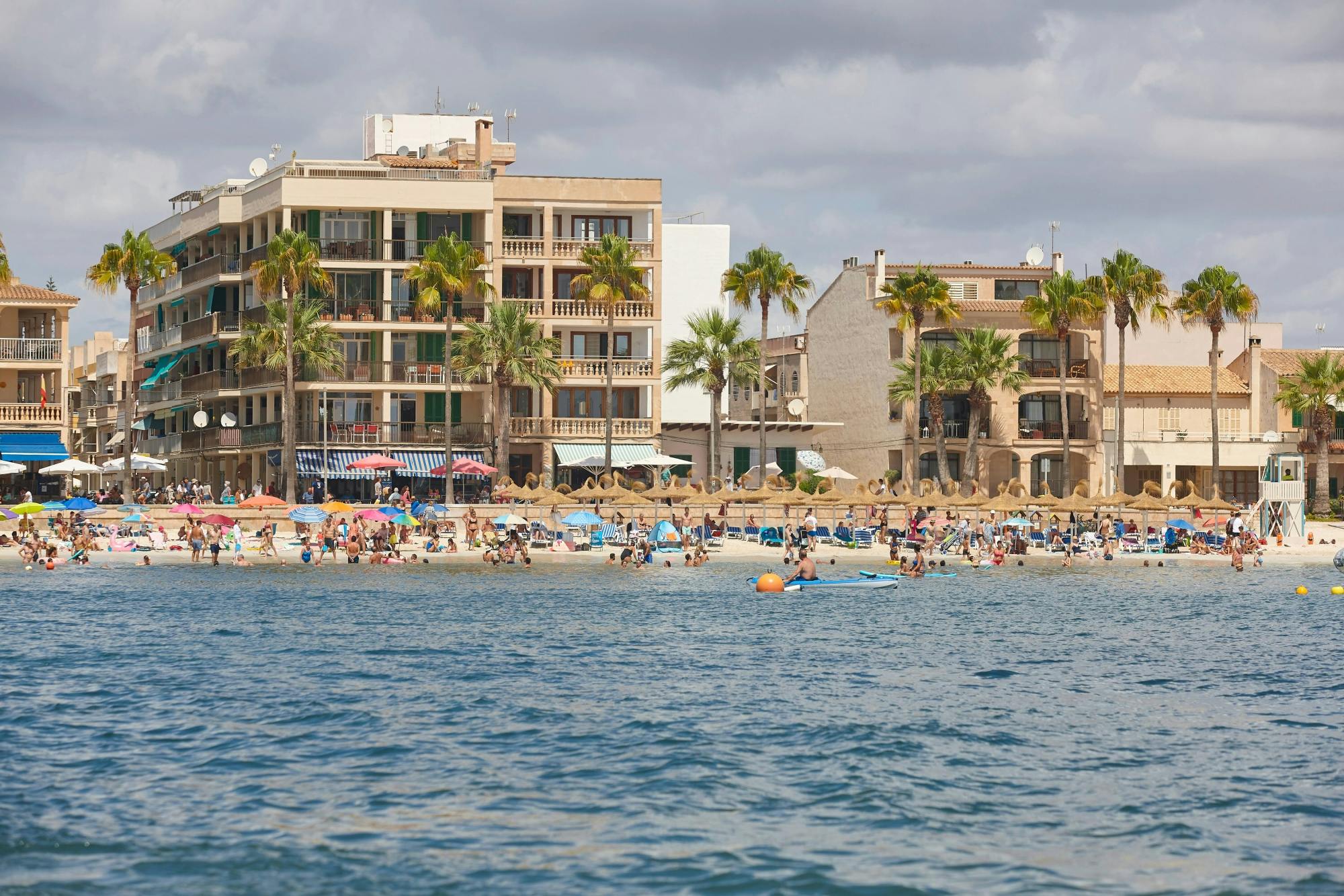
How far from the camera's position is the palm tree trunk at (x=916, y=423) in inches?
3019

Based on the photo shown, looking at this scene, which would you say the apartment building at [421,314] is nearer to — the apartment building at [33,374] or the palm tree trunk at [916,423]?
the apartment building at [33,374]

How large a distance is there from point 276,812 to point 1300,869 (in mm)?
11427

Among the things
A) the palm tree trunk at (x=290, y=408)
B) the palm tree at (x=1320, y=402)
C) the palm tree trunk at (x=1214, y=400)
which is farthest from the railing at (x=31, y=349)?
the palm tree at (x=1320, y=402)

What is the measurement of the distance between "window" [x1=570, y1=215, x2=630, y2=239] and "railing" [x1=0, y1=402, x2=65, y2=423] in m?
24.5

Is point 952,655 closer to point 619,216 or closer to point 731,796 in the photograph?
point 731,796

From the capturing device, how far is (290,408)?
69.9 meters

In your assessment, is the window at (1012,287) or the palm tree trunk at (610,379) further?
the window at (1012,287)

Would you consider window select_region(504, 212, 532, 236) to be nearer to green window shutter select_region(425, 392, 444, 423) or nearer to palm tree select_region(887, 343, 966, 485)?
green window shutter select_region(425, 392, 444, 423)

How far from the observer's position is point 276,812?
19656 mm

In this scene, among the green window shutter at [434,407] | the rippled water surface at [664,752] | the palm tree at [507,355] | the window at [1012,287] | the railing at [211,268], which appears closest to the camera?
the rippled water surface at [664,752]

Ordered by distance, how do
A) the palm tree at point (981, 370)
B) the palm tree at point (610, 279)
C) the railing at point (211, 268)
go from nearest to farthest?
the palm tree at point (610, 279) < the palm tree at point (981, 370) < the railing at point (211, 268)

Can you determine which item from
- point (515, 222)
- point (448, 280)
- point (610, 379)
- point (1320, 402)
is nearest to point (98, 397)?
point (515, 222)

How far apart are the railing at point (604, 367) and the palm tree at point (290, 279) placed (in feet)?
39.9

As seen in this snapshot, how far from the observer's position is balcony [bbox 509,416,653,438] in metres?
75.9
